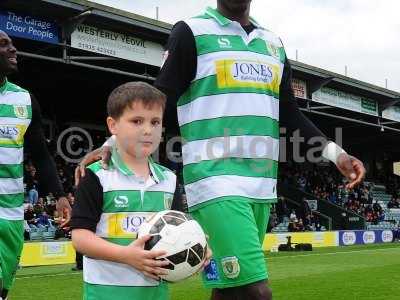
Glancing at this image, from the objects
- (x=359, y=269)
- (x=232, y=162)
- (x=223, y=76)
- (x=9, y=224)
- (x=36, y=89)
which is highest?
(x=36, y=89)

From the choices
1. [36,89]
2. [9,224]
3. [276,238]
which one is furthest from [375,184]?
[9,224]

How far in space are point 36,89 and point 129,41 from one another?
776 centimetres

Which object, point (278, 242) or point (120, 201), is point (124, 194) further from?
point (278, 242)

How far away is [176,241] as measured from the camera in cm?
246

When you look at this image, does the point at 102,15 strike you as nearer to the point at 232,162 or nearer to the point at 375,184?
the point at 232,162

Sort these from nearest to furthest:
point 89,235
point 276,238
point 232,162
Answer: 1. point 89,235
2. point 232,162
3. point 276,238

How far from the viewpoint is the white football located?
2.43m

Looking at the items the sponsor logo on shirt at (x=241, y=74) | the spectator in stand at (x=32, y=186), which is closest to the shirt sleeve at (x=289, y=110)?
the sponsor logo on shirt at (x=241, y=74)

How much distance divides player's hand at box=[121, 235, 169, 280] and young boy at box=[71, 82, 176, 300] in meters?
0.26

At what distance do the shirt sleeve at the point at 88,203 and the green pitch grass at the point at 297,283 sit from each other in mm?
6035

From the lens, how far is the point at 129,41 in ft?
61.1

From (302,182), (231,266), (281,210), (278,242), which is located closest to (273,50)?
(231,266)

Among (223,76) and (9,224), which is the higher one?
(223,76)

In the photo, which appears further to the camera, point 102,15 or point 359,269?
point 102,15
